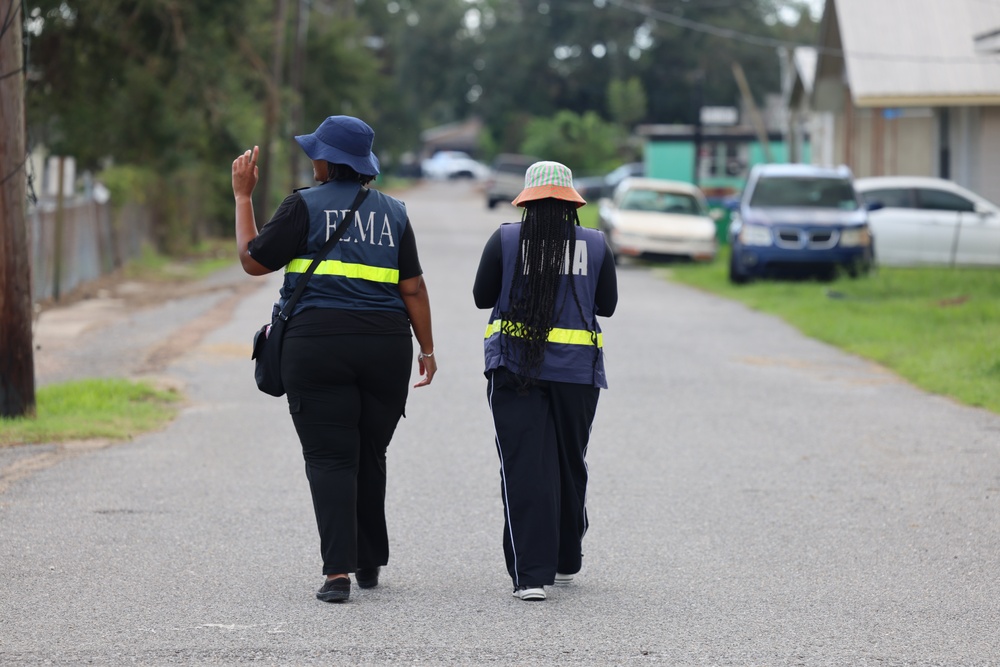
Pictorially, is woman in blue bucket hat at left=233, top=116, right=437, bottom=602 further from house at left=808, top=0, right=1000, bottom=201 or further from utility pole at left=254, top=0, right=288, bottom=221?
utility pole at left=254, top=0, right=288, bottom=221

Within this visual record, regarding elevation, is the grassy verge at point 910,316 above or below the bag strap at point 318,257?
below

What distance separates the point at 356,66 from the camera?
47094 mm

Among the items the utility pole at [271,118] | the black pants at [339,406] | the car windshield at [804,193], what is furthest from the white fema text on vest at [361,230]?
the utility pole at [271,118]

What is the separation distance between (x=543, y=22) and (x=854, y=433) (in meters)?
71.6

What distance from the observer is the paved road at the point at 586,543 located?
4.97 meters

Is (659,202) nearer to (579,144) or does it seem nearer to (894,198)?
(894,198)

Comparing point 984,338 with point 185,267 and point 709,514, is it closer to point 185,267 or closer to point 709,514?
point 709,514

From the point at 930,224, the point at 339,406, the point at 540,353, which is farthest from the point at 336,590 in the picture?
the point at 930,224

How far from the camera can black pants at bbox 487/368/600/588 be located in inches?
217

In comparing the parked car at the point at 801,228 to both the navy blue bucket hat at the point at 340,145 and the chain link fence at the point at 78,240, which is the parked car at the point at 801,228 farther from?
Result: the navy blue bucket hat at the point at 340,145

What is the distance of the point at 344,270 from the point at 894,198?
1818cm

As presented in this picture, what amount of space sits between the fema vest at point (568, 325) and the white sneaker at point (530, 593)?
2.60 ft

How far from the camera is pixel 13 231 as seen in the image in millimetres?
9250

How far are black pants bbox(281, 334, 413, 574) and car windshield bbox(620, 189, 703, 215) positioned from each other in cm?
2111
